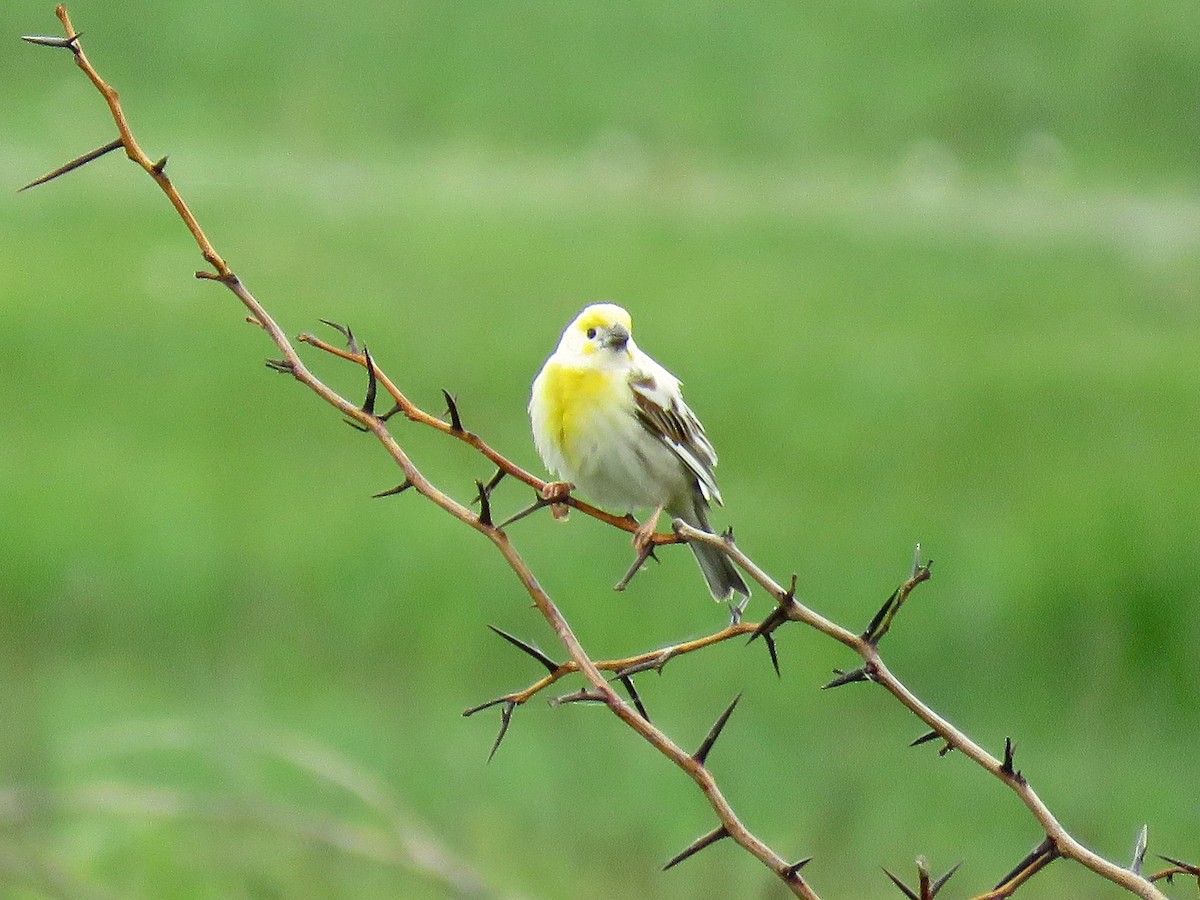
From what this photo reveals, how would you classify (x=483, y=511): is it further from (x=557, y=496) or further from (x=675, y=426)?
(x=675, y=426)

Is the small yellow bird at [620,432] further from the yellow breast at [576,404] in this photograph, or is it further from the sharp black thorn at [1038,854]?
the sharp black thorn at [1038,854]

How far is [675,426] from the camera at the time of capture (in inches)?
100

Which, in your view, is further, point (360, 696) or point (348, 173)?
point (348, 173)

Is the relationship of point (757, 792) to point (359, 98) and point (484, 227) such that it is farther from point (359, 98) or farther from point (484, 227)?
point (359, 98)

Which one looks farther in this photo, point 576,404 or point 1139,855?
point 576,404

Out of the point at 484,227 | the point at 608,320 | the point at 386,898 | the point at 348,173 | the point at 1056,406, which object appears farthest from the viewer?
the point at 348,173

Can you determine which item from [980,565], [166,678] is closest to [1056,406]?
[980,565]

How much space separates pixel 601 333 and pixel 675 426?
173 millimetres

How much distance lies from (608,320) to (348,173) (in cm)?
776

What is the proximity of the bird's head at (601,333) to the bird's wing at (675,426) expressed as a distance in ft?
0.17

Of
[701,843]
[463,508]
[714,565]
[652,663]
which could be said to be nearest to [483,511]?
[463,508]

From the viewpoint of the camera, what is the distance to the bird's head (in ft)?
8.34

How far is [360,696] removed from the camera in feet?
19.4

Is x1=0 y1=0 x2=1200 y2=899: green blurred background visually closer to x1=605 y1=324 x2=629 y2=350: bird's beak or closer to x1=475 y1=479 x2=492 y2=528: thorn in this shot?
x1=605 y1=324 x2=629 y2=350: bird's beak
